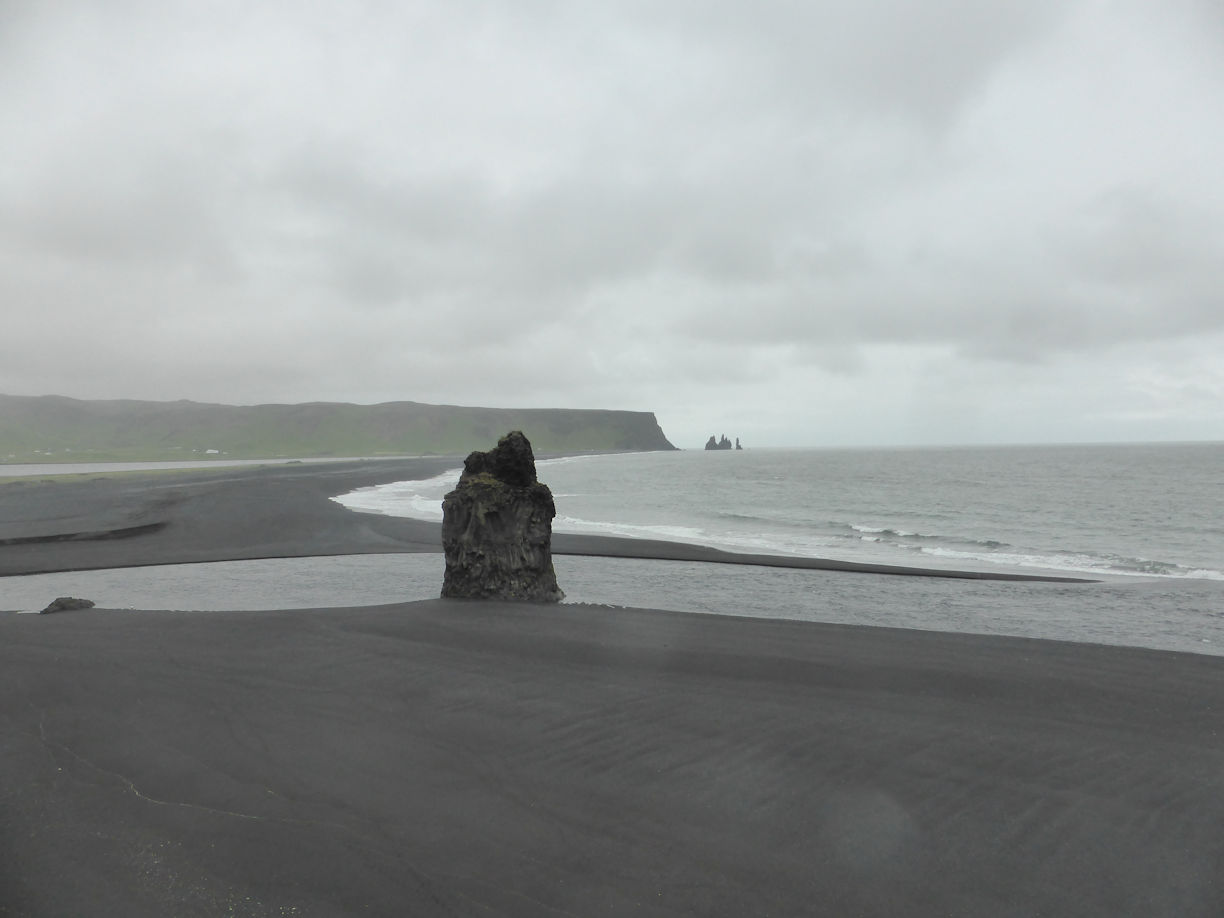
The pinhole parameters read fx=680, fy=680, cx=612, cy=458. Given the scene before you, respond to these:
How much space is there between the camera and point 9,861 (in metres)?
5.55

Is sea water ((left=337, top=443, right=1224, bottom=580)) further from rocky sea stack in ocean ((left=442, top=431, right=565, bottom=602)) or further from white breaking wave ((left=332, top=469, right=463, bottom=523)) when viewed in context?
rocky sea stack in ocean ((left=442, top=431, right=565, bottom=602))

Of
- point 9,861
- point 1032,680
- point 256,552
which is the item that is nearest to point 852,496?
point 256,552

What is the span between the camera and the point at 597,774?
7.31 metres

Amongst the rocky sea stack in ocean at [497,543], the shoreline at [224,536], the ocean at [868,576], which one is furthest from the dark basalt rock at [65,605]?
the shoreline at [224,536]

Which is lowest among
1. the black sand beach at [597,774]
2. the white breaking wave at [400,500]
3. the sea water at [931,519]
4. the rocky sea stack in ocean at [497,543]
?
the white breaking wave at [400,500]

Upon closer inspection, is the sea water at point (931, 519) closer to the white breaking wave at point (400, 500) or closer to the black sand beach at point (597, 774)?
the white breaking wave at point (400, 500)

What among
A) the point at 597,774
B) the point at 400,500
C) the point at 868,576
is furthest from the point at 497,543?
the point at 400,500

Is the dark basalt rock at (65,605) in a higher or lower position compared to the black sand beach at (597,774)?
lower

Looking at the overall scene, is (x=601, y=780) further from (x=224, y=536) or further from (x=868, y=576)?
(x=224, y=536)

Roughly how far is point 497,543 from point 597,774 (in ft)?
35.1

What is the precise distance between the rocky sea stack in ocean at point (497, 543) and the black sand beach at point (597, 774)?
3876 millimetres

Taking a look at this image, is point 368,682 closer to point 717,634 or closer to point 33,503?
point 717,634

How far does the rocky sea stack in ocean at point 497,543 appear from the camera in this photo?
1734 centimetres

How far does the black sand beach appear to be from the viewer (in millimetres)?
5387
